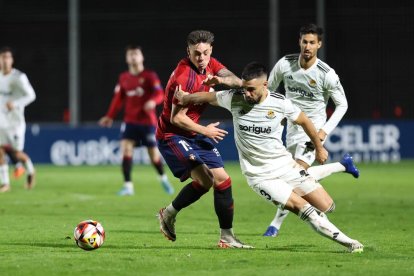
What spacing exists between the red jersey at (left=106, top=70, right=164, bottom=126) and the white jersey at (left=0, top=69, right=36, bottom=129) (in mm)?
1663

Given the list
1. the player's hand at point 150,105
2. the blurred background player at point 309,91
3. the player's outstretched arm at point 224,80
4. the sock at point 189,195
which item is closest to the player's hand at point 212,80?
the player's outstretched arm at point 224,80

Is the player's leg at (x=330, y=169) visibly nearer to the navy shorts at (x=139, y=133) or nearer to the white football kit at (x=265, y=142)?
the white football kit at (x=265, y=142)

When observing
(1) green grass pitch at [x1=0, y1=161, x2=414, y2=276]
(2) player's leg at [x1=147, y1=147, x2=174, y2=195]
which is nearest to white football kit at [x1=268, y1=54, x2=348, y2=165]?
(1) green grass pitch at [x1=0, y1=161, x2=414, y2=276]

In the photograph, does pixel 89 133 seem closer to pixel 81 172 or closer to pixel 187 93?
pixel 81 172

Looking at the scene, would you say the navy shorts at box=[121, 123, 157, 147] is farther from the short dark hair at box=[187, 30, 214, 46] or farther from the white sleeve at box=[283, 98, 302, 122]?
the white sleeve at box=[283, 98, 302, 122]

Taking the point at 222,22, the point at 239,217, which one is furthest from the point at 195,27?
the point at 239,217

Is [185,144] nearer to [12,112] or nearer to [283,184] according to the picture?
[283,184]

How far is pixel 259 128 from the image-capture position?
968cm

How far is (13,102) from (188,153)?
9.21 m

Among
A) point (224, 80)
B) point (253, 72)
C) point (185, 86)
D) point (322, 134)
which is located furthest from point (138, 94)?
point (253, 72)

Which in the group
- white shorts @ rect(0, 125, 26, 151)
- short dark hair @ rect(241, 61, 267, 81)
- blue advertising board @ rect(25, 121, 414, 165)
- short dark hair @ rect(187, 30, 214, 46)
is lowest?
blue advertising board @ rect(25, 121, 414, 165)

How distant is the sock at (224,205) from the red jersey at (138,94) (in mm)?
8291

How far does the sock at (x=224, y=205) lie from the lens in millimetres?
10148

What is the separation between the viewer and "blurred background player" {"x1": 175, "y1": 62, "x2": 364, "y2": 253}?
373 inches
